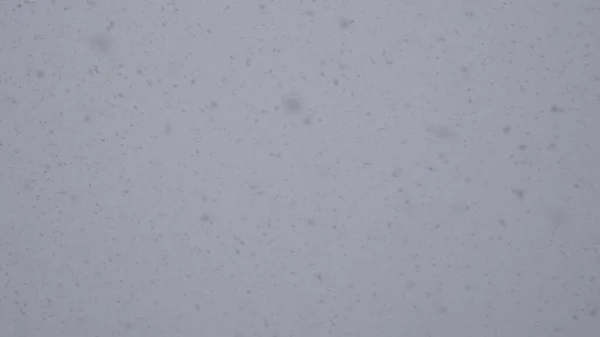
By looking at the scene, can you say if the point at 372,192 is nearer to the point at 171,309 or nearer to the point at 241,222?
the point at 241,222

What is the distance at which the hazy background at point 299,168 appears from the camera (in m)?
0.80

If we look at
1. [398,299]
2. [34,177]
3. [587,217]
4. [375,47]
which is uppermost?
[375,47]

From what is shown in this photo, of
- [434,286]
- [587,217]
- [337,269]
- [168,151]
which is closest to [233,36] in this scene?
[168,151]

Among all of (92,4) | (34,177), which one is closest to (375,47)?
(92,4)

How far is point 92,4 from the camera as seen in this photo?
2.62 feet

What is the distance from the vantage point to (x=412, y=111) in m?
0.81

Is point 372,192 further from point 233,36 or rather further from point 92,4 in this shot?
point 92,4

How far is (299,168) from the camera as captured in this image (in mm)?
818

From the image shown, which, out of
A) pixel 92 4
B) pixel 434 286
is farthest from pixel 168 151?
pixel 434 286

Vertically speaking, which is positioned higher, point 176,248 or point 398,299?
point 176,248

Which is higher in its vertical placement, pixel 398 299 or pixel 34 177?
pixel 34 177

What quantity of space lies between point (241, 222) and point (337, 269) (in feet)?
0.59

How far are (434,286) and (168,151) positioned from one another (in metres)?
0.50

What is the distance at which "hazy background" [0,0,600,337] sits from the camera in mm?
803
